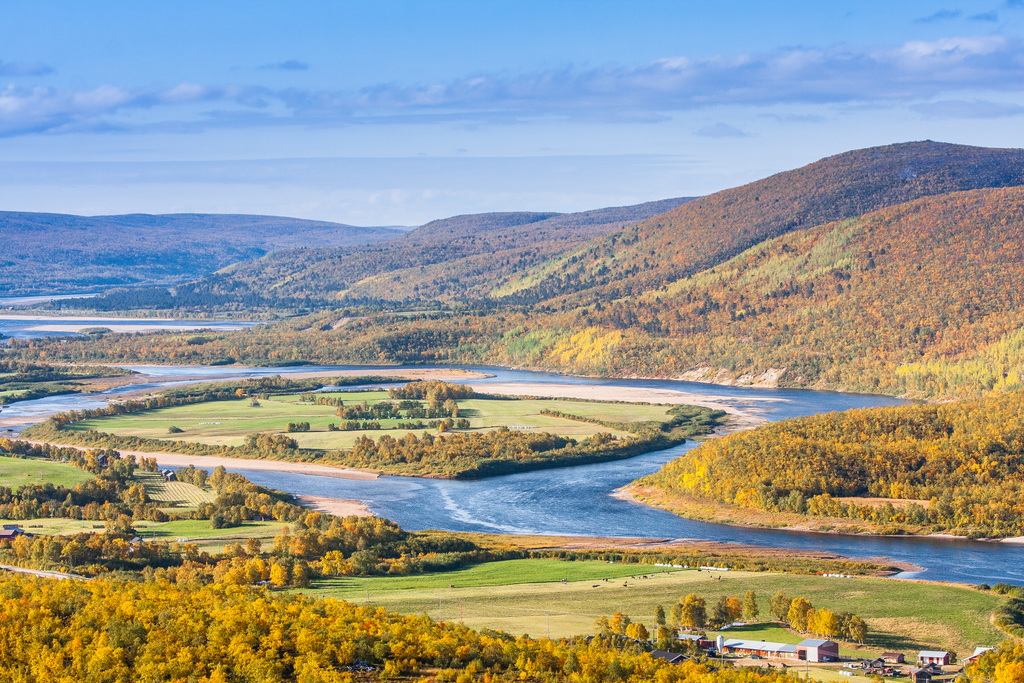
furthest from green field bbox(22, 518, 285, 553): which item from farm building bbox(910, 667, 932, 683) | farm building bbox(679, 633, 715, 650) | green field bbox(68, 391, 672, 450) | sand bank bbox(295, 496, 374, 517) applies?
farm building bbox(910, 667, 932, 683)

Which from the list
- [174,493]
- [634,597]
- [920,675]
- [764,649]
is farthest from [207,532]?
[920,675]

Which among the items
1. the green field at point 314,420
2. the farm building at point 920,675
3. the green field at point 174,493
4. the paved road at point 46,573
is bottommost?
the paved road at point 46,573

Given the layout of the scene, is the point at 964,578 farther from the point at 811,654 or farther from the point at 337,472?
the point at 337,472

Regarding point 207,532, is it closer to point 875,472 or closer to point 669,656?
point 669,656

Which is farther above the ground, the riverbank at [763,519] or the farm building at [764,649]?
the riverbank at [763,519]

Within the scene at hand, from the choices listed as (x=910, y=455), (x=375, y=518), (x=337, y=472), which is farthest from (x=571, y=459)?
(x=375, y=518)

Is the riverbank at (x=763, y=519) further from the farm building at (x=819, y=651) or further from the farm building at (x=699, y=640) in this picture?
the farm building at (x=699, y=640)

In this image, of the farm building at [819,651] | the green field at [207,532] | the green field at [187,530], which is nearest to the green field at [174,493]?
the green field at [207,532]
